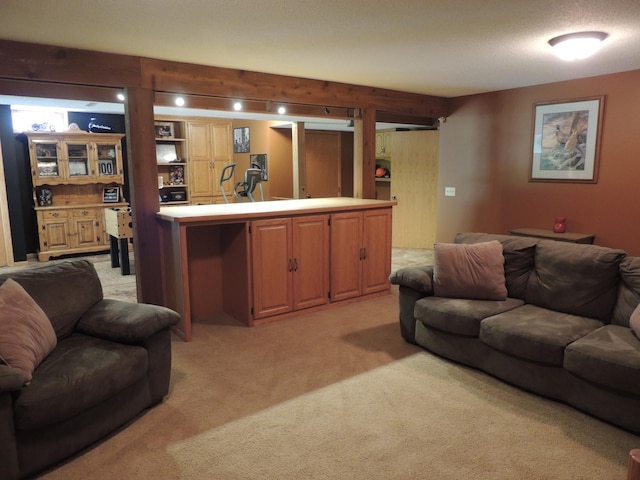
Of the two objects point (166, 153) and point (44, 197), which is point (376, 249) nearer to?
point (166, 153)

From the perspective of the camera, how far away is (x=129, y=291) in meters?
5.32

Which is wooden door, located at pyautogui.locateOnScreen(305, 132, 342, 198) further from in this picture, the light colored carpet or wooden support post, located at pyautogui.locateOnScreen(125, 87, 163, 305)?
the light colored carpet

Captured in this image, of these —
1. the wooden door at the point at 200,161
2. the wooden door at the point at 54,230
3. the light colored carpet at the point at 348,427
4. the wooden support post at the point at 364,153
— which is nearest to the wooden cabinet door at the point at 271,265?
the light colored carpet at the point at 348,427

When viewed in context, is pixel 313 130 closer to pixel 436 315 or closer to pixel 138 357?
pixel 436 315

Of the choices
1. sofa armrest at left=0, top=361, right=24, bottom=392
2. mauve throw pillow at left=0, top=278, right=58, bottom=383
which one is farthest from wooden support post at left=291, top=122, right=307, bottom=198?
sofa armrest at left=0, top=361, right=24, bottom=392

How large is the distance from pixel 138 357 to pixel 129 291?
305 cm

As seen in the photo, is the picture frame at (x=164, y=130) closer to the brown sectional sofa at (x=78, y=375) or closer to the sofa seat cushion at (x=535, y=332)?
the brown sectional sofa at (x=78, y=375)

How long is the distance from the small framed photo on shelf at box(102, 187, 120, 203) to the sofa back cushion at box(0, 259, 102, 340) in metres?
5.17

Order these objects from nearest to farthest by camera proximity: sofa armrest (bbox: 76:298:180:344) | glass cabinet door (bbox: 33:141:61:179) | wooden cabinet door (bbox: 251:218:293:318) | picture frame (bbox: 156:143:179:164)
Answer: sofa armrest (bbox: 76:298:180:344) < wooden cabinet door (bbox: 251:218:293:318) < glass cabinet door (bbox: 33:141:61:179) < picture frame (bbox: 156:143:179:164)

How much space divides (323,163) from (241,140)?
1.85 metres

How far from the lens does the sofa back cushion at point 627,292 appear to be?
287cm

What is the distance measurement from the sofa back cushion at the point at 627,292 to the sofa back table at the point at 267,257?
93.6 inches

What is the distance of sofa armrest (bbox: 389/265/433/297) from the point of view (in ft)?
11.6

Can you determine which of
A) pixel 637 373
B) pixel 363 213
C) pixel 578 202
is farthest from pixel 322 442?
pixel 578 202
